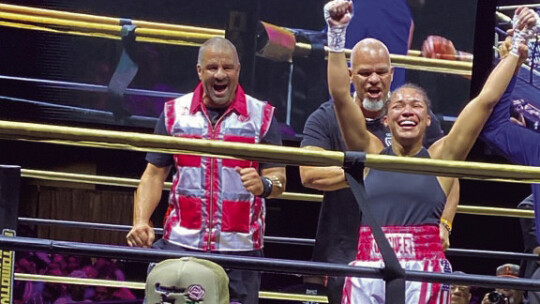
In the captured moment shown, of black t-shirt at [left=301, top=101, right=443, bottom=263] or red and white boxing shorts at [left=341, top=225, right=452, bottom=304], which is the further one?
black t-shirt at [left=301, top=101, right=443, bottom=263]

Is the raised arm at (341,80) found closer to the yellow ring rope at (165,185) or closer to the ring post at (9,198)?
the yellow ring rope at (165,185)

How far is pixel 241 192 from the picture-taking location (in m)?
3.54

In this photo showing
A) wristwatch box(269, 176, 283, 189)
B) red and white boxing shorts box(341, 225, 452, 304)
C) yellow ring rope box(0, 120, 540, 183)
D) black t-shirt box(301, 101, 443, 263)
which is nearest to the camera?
yellow ring rope box(0, 120, 540, 183)

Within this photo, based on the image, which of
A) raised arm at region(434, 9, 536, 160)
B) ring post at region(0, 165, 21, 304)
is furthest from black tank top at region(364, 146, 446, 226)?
ring post at region(0, 165, 21, 304)

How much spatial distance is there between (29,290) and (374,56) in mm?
2737

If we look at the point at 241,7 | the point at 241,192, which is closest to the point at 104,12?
the point at 241,7

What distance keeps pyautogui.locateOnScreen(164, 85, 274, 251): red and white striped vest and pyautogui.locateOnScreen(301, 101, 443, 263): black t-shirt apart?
0.67 ft

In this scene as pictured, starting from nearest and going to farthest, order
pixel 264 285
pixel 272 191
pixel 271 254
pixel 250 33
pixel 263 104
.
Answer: pixel 272 191 < pixel 263 104 < pixel 250 33 < pixel 264 285 < pixel 271 254

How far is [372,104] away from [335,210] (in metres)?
0.37

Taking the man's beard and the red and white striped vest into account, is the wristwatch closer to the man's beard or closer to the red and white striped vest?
the red and white striped vest

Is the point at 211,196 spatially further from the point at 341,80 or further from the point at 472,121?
the point at 472,121

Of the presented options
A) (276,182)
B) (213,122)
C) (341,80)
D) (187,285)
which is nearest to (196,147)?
(187,285)

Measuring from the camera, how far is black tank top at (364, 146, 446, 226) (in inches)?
123

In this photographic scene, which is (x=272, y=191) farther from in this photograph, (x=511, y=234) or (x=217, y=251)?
(x=511, y=234)
